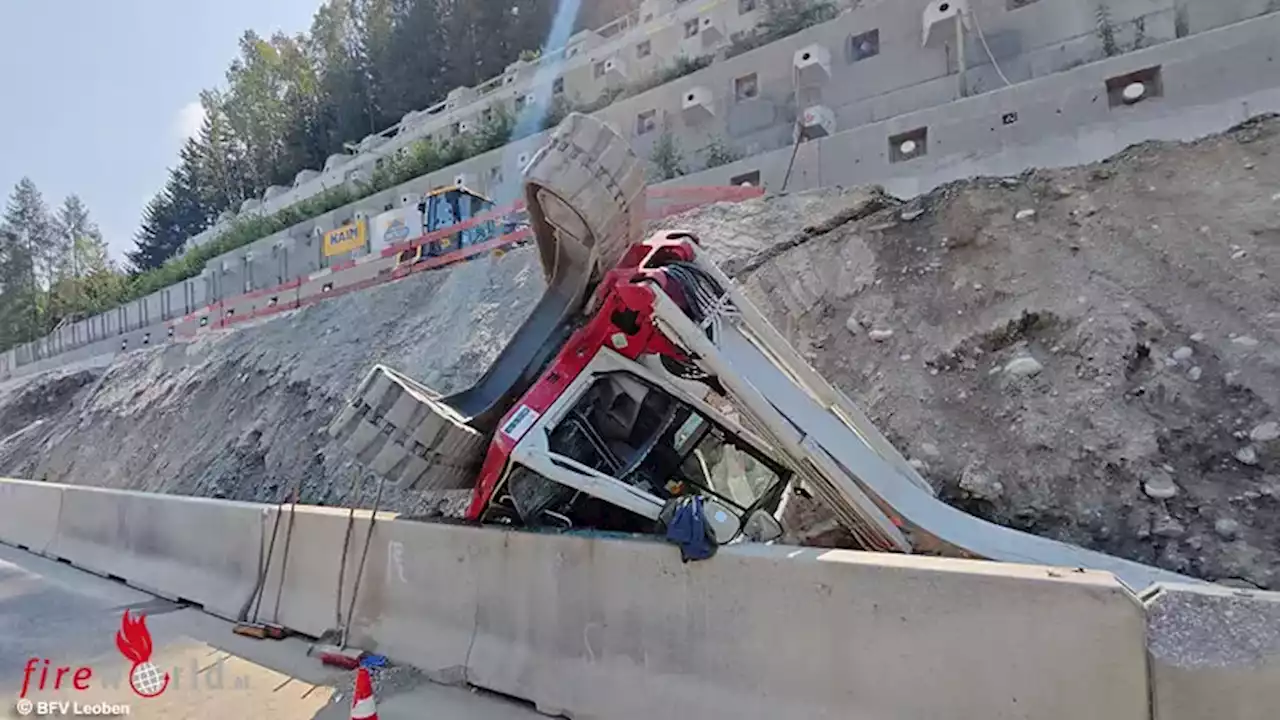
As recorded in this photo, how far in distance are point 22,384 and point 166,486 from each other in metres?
20.6

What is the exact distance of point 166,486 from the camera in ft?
41.7

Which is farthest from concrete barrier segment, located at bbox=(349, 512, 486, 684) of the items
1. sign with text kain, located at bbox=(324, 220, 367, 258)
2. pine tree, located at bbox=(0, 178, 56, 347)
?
pine tree, located at bbox=(0, 178, 56, 347)

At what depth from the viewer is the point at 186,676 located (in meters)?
5.53

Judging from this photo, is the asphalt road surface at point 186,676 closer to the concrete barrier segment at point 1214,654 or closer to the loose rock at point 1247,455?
the concrete barrier segment at point 1214,654

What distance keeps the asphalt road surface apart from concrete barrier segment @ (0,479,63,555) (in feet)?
11.2

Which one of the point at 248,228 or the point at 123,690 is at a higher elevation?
the point at 248,228

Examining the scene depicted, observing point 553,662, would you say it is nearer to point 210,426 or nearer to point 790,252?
point 790,252

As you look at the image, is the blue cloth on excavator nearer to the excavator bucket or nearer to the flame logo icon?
the excavator bucket

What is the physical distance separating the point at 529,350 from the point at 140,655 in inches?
146

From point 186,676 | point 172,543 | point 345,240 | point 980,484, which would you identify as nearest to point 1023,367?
point 980,484

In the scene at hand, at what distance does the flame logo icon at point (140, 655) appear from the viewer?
538cm

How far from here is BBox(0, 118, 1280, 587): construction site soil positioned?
5.04 metres

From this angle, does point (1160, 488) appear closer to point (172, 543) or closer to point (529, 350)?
point (529, 350)

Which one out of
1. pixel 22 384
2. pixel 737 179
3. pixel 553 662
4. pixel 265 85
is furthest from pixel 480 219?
pixel 265 85
